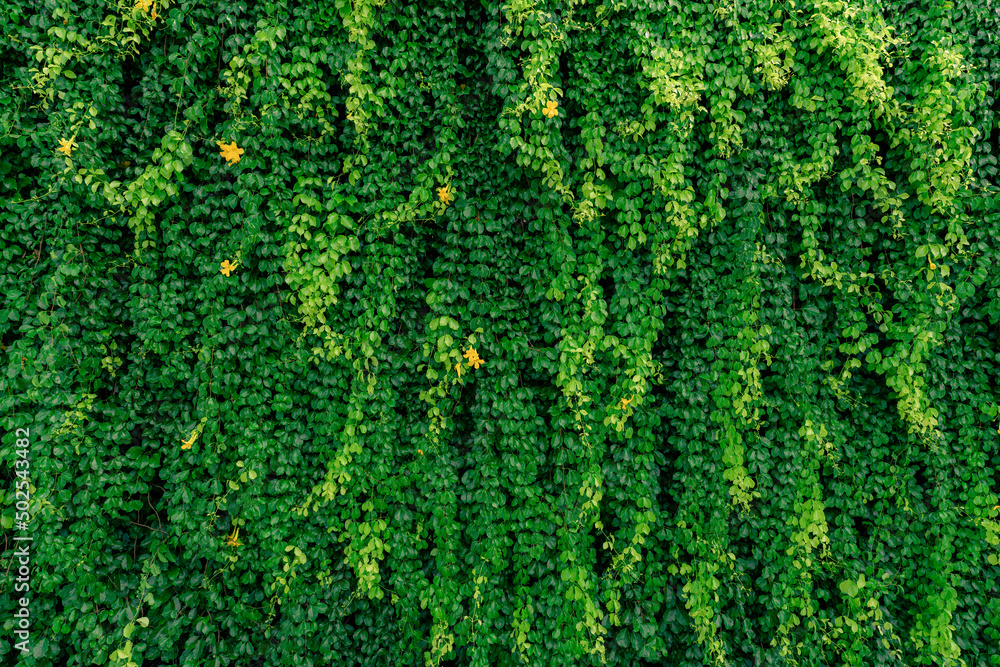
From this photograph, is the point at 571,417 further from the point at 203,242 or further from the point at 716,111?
the point at 203,242

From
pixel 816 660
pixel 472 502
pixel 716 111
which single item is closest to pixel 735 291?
pixel 716 111

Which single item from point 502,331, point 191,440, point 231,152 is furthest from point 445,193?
point 191,440

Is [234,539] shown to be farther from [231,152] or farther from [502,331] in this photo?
[231,152]

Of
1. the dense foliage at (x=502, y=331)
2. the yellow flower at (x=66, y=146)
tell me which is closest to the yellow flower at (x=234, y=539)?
the dense foliage at (x=502, y=331)

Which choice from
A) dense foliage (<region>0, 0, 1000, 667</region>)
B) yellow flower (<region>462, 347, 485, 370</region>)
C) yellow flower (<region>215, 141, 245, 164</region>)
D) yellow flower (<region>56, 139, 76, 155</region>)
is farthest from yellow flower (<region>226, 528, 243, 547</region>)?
yellow flower (<region>56, 139, 76, 155</region>)

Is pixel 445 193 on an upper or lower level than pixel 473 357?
upper

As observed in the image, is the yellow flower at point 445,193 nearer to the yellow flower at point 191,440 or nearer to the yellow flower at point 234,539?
the yellow flower at point 191,440

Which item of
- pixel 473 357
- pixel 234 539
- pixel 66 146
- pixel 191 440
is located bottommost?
pixel 234 539
